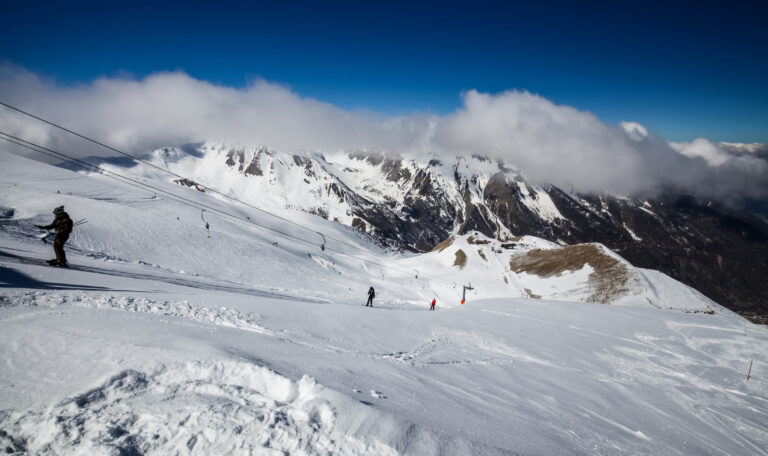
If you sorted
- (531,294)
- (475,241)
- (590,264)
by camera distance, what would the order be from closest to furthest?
(531,294) < (590,264) < (475,241)

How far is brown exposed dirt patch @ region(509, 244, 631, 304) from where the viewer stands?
66312 millimetres

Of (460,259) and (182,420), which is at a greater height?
(182,420)

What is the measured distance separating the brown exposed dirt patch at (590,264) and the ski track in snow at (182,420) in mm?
73371

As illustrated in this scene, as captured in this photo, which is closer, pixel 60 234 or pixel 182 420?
pixel 182 420

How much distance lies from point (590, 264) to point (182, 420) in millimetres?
88850

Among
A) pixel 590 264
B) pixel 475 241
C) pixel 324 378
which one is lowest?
pixel 324 378

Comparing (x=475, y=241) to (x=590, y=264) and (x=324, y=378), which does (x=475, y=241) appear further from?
(x=324, y=378)

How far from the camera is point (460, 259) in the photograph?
92688 mm

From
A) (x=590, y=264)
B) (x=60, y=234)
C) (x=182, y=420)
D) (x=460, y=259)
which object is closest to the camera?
(x=182, y=420)

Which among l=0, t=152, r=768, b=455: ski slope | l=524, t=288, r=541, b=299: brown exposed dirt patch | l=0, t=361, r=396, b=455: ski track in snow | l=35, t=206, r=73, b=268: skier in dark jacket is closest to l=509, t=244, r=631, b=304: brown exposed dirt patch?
l=524, t=288, r=541, b=299: brown exposed dirt patch

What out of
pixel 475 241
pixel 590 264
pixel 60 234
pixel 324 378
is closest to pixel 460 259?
pixel 475 241

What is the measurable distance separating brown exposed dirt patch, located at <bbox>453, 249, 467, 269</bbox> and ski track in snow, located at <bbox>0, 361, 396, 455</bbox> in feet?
283

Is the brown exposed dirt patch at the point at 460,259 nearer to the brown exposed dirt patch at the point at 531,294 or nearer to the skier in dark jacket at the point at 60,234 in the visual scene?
the brown exposed dirt patch at the point at 531,294

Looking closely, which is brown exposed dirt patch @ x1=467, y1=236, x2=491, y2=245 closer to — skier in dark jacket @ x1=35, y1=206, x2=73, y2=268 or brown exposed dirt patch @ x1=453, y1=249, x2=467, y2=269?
brown exposed dirt patch @ x1=453, y1=249, x2=467, y2=269
